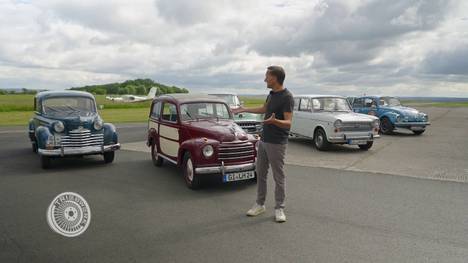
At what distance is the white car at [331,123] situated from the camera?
11828 millimetres

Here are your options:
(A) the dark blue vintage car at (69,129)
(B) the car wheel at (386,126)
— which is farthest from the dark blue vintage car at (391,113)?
(A) the dark blue vintage car at (69,129)

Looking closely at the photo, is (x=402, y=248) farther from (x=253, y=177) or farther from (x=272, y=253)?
(x=253, y=177)

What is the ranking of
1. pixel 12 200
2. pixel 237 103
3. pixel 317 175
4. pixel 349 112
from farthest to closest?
1. pixel 237 103
2. pixel 349 112
3. pixel 317 175
4. pixel 12 200

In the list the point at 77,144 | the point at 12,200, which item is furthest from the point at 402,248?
the point at 77,144

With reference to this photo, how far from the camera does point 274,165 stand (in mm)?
5203

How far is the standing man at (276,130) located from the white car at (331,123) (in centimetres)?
707

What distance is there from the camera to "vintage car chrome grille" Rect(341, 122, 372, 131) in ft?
38.7

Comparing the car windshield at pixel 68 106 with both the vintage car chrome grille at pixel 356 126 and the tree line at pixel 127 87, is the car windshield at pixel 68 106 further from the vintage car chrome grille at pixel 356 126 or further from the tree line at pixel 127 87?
the tree line at pixel 127 87

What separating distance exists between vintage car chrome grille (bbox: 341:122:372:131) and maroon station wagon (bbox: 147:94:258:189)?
503cm

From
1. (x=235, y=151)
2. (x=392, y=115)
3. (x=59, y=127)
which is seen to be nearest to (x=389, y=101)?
(x=392, y=115)

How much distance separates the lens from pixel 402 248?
427 cm

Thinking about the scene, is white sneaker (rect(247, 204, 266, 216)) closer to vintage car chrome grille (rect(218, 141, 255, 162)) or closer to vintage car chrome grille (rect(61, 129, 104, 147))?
vintage car chrome grille (rect(218, 141, 255, 162))

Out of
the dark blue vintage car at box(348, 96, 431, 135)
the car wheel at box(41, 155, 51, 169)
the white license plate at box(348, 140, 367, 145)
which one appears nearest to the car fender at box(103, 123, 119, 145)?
the car wheel at box(41, 155, 51, 169)

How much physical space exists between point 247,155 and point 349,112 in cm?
712
